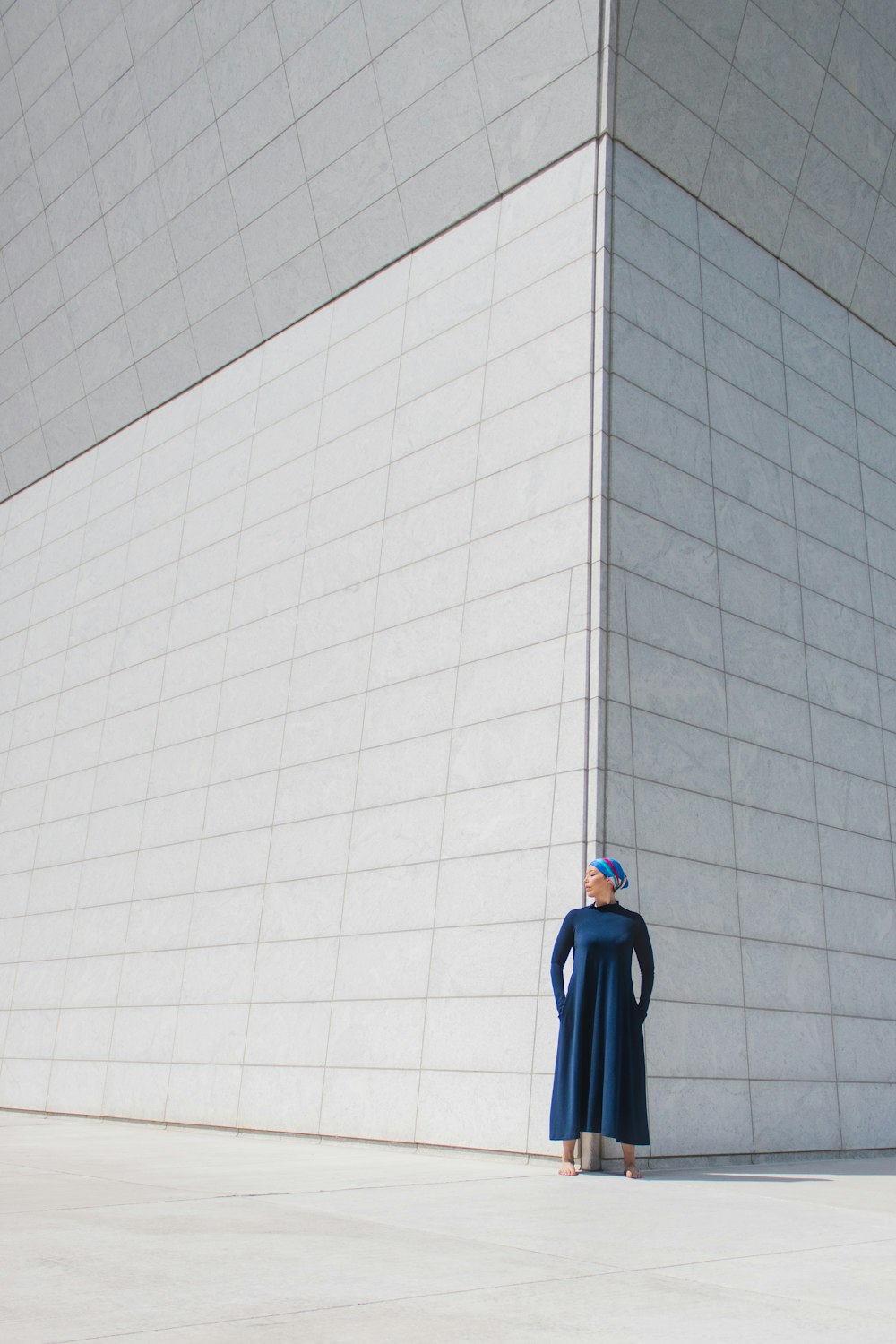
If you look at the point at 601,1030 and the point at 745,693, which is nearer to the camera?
the point at 601,1030

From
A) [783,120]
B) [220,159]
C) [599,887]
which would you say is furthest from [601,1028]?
[220,159]

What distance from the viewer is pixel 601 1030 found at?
759cm

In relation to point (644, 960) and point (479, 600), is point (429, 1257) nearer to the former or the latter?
point (644, 960)

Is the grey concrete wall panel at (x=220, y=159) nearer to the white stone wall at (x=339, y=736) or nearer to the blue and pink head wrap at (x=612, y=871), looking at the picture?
the white stone wall at (x=339, y=736)

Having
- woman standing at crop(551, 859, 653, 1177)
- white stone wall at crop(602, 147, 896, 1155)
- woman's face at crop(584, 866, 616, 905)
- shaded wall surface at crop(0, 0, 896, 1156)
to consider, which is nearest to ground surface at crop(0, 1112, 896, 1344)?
woman standing at crop(551, 859, 653, 1177)

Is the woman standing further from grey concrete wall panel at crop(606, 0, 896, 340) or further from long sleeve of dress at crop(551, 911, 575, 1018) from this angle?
grey concrete wall panel at crop(606, 0, 896, 340)

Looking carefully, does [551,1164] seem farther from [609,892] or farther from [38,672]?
[38,672]

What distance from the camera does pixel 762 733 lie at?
1048cm

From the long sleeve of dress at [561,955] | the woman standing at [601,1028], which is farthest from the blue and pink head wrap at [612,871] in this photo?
the long sleeve of dress at [561,955]

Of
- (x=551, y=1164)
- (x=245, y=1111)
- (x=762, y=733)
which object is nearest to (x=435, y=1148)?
(x=551, y=1164)

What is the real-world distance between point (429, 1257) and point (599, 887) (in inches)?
150

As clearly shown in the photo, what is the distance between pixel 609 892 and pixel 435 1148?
2598mm

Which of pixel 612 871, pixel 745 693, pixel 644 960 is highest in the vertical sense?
pixel 745 693

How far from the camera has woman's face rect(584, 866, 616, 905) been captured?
783cm
